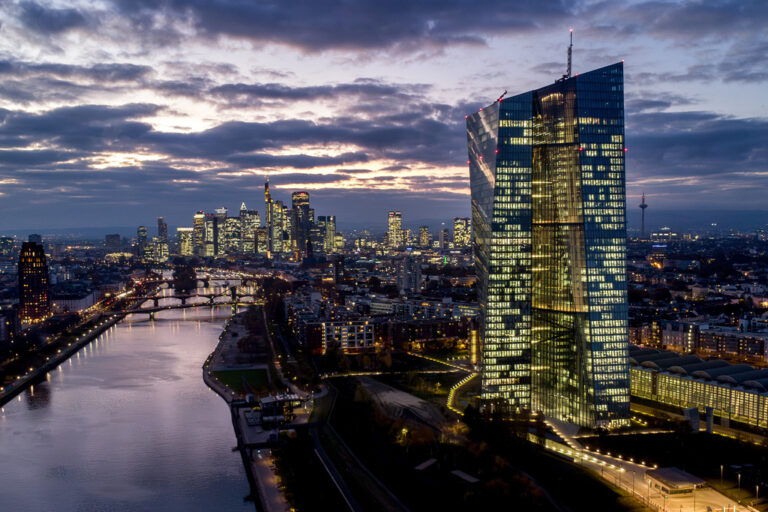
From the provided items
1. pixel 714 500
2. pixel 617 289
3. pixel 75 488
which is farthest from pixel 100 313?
pixel 714 500

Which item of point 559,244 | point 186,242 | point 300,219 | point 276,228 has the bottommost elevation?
point 186,242

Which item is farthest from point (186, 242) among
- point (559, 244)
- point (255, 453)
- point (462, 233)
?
point (559, 244)

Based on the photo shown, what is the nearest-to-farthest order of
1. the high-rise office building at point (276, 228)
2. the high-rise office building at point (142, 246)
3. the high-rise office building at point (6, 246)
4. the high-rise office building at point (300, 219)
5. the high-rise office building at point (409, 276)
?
the high-rise office building at point (409, 276) → the high-rise office building at point (6, 246) → the high-rise office building at point (142, 246) → the high-rise office building at point (300, 219) → the high-rise office building at point (276, 228)

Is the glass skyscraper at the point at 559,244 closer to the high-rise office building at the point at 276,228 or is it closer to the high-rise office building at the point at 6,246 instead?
the high-rise office building at the point at 6,246

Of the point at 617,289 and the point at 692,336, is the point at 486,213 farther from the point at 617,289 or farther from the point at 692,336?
the point at 692,336

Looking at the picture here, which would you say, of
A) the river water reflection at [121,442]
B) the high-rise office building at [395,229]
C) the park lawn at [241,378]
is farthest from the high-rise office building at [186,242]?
the park lawn at [241,378]

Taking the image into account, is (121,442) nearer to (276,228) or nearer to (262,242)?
(262,242)
